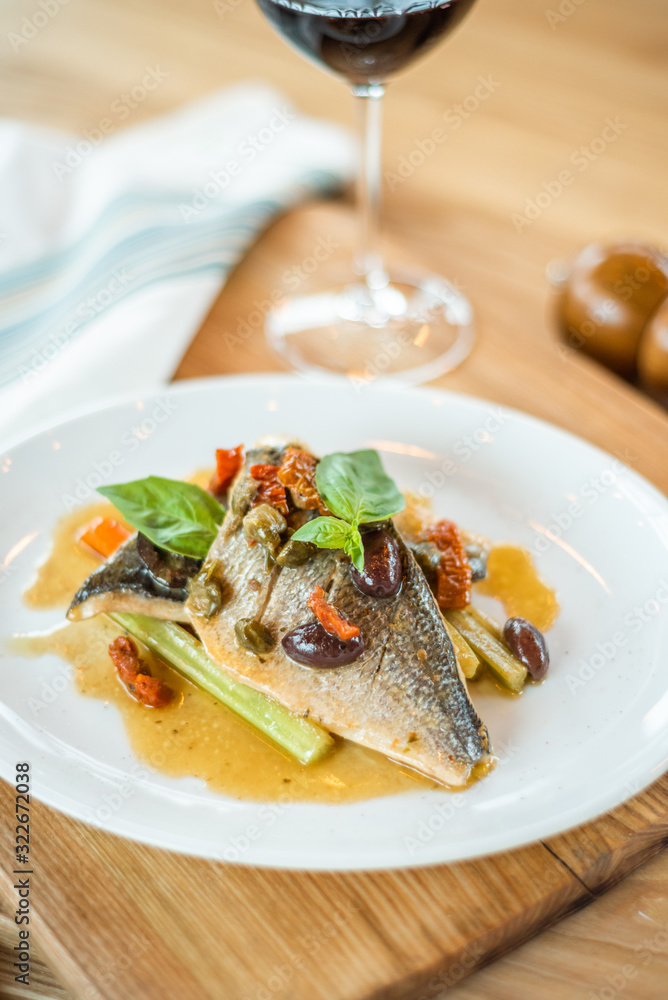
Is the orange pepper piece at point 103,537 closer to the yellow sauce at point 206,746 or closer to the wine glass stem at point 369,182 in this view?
the yellow sauce at point 206,746

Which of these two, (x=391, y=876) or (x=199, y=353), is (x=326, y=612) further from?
(x=199, y=353)

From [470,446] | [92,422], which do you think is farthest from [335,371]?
[92,422]

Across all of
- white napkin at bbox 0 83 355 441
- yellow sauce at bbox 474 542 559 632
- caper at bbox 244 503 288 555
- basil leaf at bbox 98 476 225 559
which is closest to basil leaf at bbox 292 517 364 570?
caper at bbox 244 503 288 555

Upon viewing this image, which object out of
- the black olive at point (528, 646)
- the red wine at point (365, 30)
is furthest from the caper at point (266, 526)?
the red wine at point (365, 30)

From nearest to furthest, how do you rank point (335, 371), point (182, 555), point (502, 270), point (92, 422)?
point (182, 555) < point (92, 422) < point (335, 371) < point (502, 270)

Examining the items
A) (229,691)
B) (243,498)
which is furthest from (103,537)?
(229,691)

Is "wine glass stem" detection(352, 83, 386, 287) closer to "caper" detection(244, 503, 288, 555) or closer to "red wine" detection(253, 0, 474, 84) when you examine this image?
"red wine" detection(253, 0, 474, 84)
